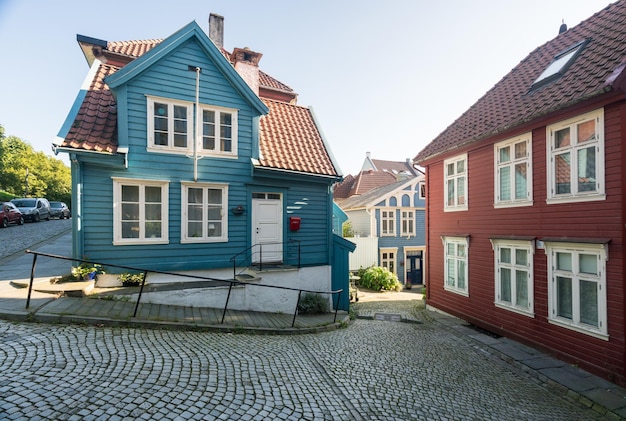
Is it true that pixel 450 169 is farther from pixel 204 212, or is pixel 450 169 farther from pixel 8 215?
pixel 8 215

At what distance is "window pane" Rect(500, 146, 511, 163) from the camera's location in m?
9.88

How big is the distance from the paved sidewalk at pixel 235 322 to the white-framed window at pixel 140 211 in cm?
207

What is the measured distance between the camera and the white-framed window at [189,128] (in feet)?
32.6

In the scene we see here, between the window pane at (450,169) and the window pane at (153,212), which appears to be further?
the window pane at (450,169)

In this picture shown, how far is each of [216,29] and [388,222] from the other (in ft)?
57.2

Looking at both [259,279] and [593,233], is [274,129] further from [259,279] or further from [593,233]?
[593,233]

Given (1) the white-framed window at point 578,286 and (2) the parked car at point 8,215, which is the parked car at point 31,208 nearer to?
(2) the parked car at point 8,215

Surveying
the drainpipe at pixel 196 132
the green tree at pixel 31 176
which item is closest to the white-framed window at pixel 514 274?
the drainpipe at pixel 196 132

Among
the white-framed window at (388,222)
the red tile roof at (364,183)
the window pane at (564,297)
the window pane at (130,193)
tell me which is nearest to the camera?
the window pane at (564,297)

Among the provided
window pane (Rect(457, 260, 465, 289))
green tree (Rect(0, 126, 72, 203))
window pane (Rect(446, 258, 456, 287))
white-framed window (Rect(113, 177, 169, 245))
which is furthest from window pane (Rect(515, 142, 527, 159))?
green tree (Rect(0, 126, 72, 203))

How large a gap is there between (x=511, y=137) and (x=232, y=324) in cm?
946

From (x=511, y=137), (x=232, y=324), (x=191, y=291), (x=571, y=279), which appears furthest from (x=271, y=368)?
(x=511, y=137)

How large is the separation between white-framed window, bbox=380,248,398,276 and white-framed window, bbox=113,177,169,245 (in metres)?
18.4

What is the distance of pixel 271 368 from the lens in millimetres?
5531
